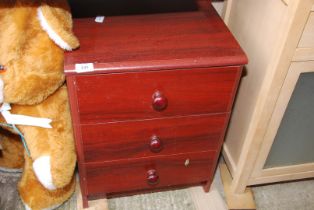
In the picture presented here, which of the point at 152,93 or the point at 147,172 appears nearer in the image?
the point at 152,93

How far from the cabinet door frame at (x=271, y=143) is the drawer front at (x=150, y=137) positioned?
15 cm

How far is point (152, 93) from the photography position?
0.92m

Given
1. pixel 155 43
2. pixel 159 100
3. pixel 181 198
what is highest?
pixel 155 43

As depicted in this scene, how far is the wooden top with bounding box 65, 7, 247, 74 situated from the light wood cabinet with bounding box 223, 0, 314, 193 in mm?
93

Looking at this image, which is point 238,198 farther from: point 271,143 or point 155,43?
point 155,43

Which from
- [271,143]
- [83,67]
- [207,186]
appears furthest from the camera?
[207,186]

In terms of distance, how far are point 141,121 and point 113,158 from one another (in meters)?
0.16

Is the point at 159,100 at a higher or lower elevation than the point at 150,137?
higher

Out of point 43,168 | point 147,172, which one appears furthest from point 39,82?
point 147,172

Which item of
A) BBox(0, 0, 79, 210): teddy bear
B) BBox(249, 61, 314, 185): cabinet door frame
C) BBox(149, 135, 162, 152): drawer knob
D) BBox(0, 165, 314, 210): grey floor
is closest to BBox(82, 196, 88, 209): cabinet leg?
BBox(0, 165, 314, 210): grey floor

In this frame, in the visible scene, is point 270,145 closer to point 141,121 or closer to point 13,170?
point 141,121

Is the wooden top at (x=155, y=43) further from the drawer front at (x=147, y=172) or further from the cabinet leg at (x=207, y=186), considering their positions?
the cabinet leg at (x=207, y=186)

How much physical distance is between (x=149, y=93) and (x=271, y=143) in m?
0.45

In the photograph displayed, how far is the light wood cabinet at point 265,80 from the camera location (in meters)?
0.86
